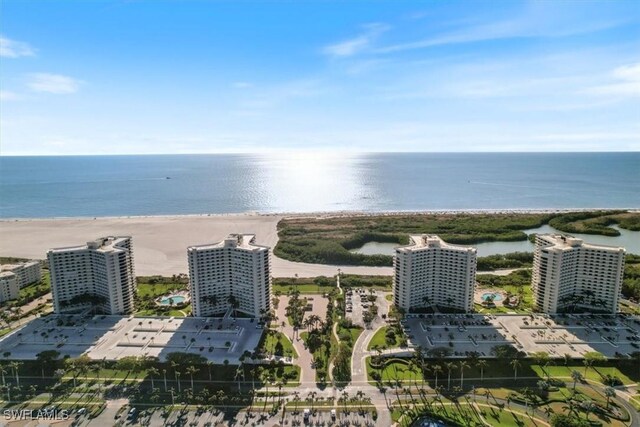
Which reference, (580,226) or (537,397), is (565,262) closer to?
(537,397)

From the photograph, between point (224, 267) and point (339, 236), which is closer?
point (224, 267)

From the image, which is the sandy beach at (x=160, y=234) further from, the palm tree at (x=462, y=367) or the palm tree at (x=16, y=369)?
the palm tree at (x=16, y=369)

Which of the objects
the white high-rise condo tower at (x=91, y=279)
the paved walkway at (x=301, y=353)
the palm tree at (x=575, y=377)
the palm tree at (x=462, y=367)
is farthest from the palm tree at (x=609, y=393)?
the white high-rise condo tower at (x=91, y=279)

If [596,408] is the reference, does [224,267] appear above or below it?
above

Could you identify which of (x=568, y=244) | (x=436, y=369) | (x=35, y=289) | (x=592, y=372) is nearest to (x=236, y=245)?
(x=436, y=369)

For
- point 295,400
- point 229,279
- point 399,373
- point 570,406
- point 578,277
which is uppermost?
point 229,279

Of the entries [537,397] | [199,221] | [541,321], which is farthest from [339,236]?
[537,397]

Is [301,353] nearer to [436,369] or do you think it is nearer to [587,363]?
[436,369]
